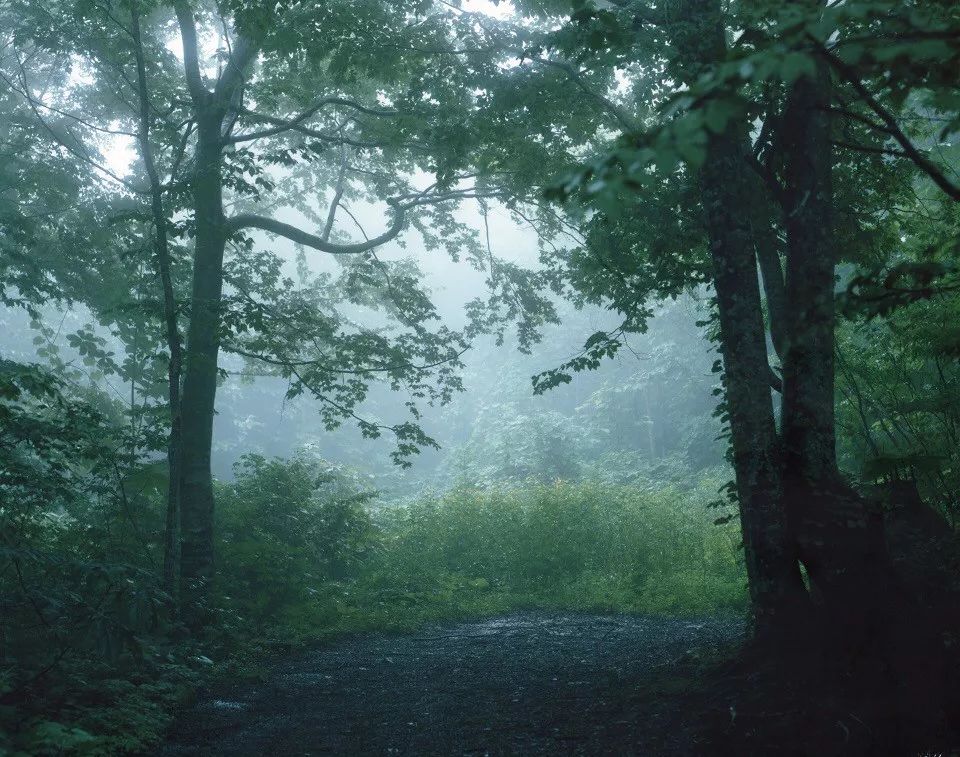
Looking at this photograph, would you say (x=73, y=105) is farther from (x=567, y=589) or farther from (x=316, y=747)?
(x=316, y=747)

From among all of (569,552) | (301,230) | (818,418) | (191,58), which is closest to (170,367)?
(301,230)

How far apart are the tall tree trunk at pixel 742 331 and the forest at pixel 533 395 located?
3 centimetres

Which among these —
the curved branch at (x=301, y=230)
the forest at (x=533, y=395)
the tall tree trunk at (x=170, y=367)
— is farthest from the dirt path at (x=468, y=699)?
the curved branch at (x=301, y=230)

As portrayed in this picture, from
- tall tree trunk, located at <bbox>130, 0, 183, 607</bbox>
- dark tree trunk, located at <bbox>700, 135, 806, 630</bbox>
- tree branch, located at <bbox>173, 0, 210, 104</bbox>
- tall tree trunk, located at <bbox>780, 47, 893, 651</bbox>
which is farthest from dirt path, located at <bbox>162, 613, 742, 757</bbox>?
tree branch, located at <bbox>173, 0, 210, 104</bbox>

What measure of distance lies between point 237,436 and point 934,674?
45.9 metres

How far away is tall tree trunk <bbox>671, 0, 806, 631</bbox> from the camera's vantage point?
5012mm

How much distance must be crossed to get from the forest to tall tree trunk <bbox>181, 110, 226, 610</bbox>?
59 mm

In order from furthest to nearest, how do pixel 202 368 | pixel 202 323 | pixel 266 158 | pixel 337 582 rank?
pixel 337 582 → pixel 202 368 → pixel 202 323 → pixel 266 158

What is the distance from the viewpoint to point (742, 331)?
5391 millimetres

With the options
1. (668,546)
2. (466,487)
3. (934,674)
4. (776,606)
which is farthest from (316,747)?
(466,487)

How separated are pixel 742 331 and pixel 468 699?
3631 mm

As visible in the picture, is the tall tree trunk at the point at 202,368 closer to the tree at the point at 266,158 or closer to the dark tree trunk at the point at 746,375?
the tree at the point at 266,158

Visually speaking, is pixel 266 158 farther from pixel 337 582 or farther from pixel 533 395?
pixel 337 582

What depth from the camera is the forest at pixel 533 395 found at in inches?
157
